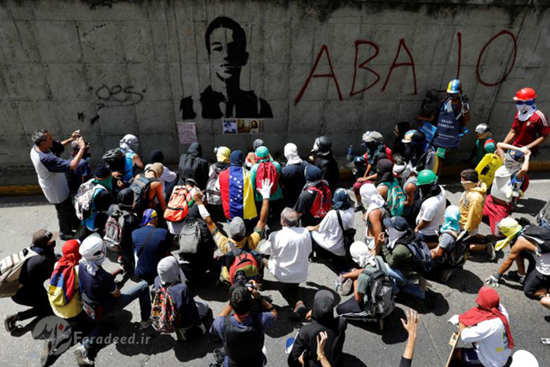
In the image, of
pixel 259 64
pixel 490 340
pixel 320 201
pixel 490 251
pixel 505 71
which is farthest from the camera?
pixel 505 71

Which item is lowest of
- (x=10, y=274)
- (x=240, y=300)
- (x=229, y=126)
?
(x=10, y=274)

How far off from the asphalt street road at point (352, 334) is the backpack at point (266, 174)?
1425 mm

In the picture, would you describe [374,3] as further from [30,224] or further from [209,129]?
[30,224]

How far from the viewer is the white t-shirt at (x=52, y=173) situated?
5.64 meters

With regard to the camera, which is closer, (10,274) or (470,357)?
(470,357)

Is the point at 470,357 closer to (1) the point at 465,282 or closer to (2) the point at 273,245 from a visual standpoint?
(1) the point at 465,282

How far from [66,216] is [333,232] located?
4.32m

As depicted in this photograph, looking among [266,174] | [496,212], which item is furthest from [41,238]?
[496,212]

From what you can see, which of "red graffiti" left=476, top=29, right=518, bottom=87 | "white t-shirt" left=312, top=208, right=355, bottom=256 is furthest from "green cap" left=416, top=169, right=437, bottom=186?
"red graffiti" left=476, top=29, right=518, bottom=87

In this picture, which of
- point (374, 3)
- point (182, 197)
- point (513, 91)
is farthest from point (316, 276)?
point (513, 91)

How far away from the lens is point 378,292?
450 centimetres

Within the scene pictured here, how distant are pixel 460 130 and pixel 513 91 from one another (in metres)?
1.89

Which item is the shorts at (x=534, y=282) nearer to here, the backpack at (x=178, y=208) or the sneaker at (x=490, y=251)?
the sneaker at (x=490, y=251)

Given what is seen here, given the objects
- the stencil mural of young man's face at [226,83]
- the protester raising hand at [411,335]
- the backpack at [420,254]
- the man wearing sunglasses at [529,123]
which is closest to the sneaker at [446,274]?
the backpack at [420,254]
